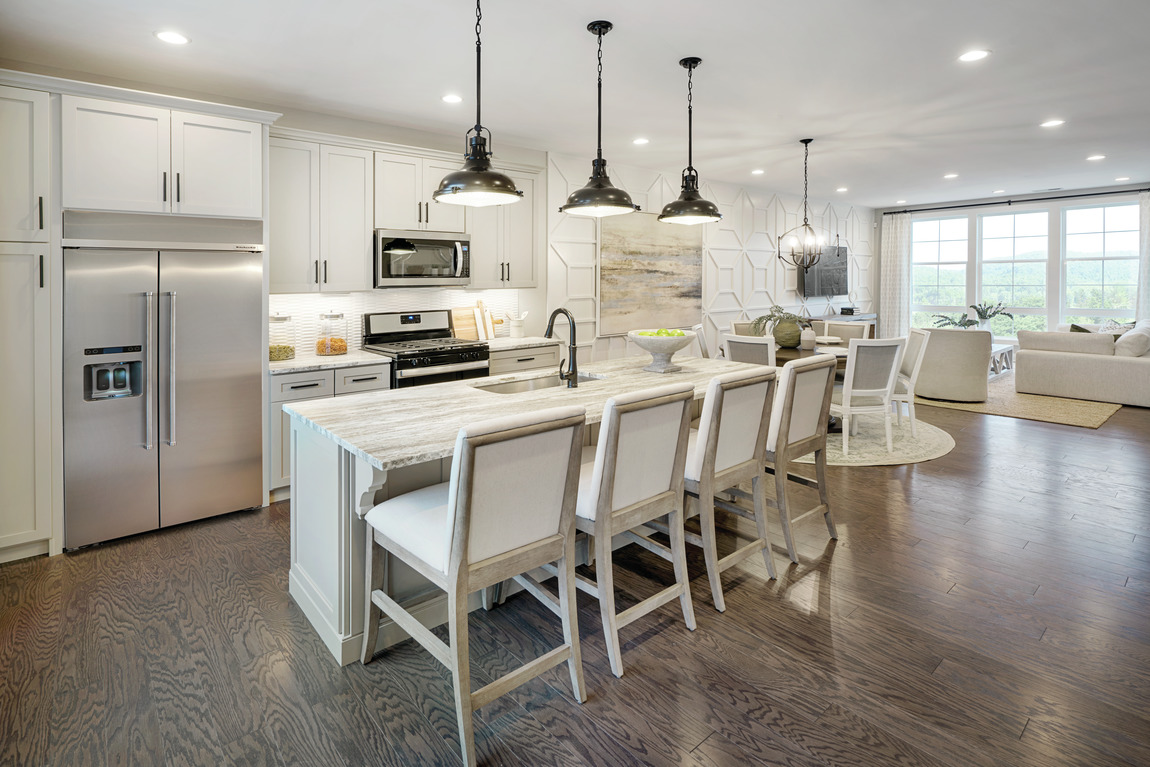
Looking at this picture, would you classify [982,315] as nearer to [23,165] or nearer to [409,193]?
[409,193]

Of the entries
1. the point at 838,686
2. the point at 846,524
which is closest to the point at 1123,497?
the point at 846,524

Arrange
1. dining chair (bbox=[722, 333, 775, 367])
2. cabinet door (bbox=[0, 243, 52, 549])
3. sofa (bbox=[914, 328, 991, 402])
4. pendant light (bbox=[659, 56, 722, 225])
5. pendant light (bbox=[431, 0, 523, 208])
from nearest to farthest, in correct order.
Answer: pendant light (bbox=[431, 0, 523, 208])
cabinet door (bbox=[0, 243, 52, 549])
pendant light (bbox=[659, 56, 722, 225])
dining chair (bbox=[722, 333, 775, 367])
sofa (bbox=[914, 328, 991, 402])

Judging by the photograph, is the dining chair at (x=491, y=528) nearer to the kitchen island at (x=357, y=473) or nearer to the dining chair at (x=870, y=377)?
the kitchen island at (x=357, y=473)

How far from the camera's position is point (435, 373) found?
454cm

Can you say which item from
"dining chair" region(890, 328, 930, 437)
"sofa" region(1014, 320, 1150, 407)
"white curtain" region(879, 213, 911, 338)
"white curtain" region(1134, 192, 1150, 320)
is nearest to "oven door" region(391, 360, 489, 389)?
"dining chair" region(890, 328, 930, 437)

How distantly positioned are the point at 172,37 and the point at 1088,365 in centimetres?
849

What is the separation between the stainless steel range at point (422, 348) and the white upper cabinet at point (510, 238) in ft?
1.70

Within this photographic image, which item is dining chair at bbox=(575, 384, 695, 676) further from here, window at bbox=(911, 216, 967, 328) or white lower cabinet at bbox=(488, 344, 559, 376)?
window at bbox=(911, 216, 967, 328)

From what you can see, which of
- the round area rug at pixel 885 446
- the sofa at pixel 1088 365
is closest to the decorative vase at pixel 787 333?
the round area rug at pixel 885 446

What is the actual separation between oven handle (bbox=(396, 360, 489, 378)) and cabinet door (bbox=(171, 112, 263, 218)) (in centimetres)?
133

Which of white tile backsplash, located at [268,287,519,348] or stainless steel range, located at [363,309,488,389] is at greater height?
white tile backsplash, located at [268,287,519,348]

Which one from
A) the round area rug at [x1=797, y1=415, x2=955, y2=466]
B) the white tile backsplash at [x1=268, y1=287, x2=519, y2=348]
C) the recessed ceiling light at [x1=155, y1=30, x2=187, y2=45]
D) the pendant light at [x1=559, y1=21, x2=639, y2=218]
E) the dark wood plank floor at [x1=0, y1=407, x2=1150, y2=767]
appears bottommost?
the dark wood plank floor at [x1=0, y1=407, x2=1150, y2=767]

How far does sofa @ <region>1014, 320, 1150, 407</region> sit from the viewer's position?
656 centimetres

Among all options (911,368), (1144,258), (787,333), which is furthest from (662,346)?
(1144,258)
